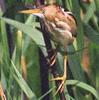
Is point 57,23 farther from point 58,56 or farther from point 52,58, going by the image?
point 58,56

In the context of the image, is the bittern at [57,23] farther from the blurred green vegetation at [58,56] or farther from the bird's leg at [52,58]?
the blurred green vegetation at [58,56]

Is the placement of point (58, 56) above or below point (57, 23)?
below

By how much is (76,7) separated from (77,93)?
204mm

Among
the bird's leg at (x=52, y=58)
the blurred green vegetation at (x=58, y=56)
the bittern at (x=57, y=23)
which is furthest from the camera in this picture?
the blurred green vegetation at (x=58, y=56)

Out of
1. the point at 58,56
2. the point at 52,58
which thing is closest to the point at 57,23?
the point at 52,58

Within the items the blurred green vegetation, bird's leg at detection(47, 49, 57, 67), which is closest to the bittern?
bird's leg at detection(47, 49, 57, 67)

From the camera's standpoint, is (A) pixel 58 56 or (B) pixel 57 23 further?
(A) pixel 58 56

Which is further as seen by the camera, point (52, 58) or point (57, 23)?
point (52, 58)

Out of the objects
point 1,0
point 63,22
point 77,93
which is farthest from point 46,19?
point 1,0

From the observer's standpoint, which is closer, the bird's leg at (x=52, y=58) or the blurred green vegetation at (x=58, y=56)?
the bird's leg at (x=52, y=58)

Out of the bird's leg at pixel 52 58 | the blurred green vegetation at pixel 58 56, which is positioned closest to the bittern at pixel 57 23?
the bird's leg at pixel 52 58

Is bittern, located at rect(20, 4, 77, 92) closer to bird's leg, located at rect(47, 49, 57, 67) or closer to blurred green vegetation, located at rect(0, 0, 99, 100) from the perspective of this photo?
bird's leg, located at rect(47, 49, 57, 67)

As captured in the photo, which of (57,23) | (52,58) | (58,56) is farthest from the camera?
(58,56)

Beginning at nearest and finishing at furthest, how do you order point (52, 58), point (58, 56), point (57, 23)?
1. point (57, 23)
2. point (52, 58)
3. point (58, 56)
